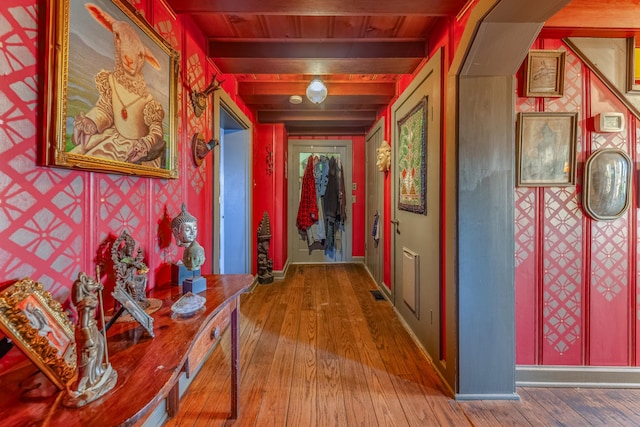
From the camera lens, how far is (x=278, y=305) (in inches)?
112

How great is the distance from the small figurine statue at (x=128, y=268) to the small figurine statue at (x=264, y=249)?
2414 mm

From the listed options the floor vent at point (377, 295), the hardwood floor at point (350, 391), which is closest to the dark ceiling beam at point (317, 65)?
the hardwood floor at point (350, 391)

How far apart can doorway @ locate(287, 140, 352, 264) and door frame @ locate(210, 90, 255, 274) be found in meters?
1.36

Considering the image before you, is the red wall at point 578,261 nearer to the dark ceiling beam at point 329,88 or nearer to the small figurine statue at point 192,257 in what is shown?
the dark ceiling beam at point 329,88

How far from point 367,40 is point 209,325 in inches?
81.7

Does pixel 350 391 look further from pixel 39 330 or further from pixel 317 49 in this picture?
pixel 317 49

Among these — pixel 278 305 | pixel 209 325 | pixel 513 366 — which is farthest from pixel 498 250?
pixel 278 305

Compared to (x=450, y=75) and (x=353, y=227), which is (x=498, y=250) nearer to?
(x=450, y=75)

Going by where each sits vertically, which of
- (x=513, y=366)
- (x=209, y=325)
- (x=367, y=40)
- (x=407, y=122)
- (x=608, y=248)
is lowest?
(x=513, y=366)

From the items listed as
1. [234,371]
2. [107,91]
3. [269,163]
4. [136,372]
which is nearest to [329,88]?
[269,163]

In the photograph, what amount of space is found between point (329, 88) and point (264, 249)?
209 centimetres

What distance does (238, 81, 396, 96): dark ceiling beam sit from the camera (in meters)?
2.76

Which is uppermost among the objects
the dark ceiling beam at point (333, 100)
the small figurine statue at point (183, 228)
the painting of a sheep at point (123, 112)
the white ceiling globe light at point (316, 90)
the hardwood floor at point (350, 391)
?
the dark ceiling beam at point (333, 100)

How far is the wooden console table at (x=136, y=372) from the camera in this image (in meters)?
0.55
